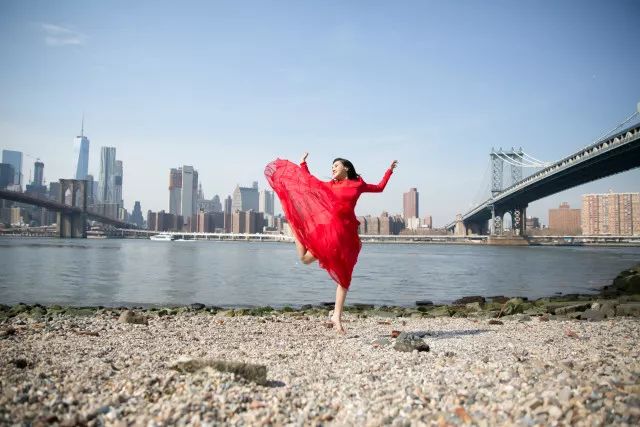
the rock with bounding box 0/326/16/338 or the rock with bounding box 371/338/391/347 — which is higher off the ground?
the rock with bounding box 371/338/391/347

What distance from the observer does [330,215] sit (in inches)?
203

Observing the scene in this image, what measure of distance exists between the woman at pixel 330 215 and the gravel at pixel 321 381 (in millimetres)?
889

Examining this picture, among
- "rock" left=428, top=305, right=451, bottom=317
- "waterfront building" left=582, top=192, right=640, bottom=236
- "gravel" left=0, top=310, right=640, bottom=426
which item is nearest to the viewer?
"gravel" left=0, top=310, right=640, bottom=426

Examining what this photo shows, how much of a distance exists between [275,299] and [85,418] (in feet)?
35.5

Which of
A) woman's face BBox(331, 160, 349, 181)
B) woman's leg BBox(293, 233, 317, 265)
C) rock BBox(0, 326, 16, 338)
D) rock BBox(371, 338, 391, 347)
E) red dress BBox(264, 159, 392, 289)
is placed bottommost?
rock BBox(0, 326, 16, 338)

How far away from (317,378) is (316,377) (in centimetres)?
3

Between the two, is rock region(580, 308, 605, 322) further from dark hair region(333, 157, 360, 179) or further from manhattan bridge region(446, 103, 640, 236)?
manhattan bridge region(446, 103, 640, 236)

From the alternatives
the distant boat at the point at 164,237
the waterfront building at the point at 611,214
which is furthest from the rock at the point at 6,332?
the distant boat at the point at 164,237

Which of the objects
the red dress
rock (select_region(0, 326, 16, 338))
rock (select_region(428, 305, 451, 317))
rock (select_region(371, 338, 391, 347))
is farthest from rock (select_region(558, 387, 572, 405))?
rock (select_region(428, 305, 451, 317))

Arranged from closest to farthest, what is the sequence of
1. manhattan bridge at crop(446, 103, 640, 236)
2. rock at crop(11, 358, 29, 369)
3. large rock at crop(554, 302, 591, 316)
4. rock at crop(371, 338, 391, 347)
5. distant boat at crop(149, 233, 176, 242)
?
1. rock at crop(11, 358, 29, 369)
2. rock at crop(371, 338, 391, 347)
3. large rock at crop(554, 302, 591, 316)
4. manhattan bridge at crop(446, 103, 640, 236)
5. distant boat at crop(149, 233, 176, 242)

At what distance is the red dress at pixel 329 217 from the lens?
17.0 feet

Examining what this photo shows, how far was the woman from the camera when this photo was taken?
5.18 m

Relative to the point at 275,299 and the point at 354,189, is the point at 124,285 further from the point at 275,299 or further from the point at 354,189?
the point at 354,189

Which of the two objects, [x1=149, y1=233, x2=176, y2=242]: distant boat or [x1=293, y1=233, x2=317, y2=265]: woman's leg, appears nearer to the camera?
[x1=293, y1=233, x2=317, y2=265]: woman's leg
